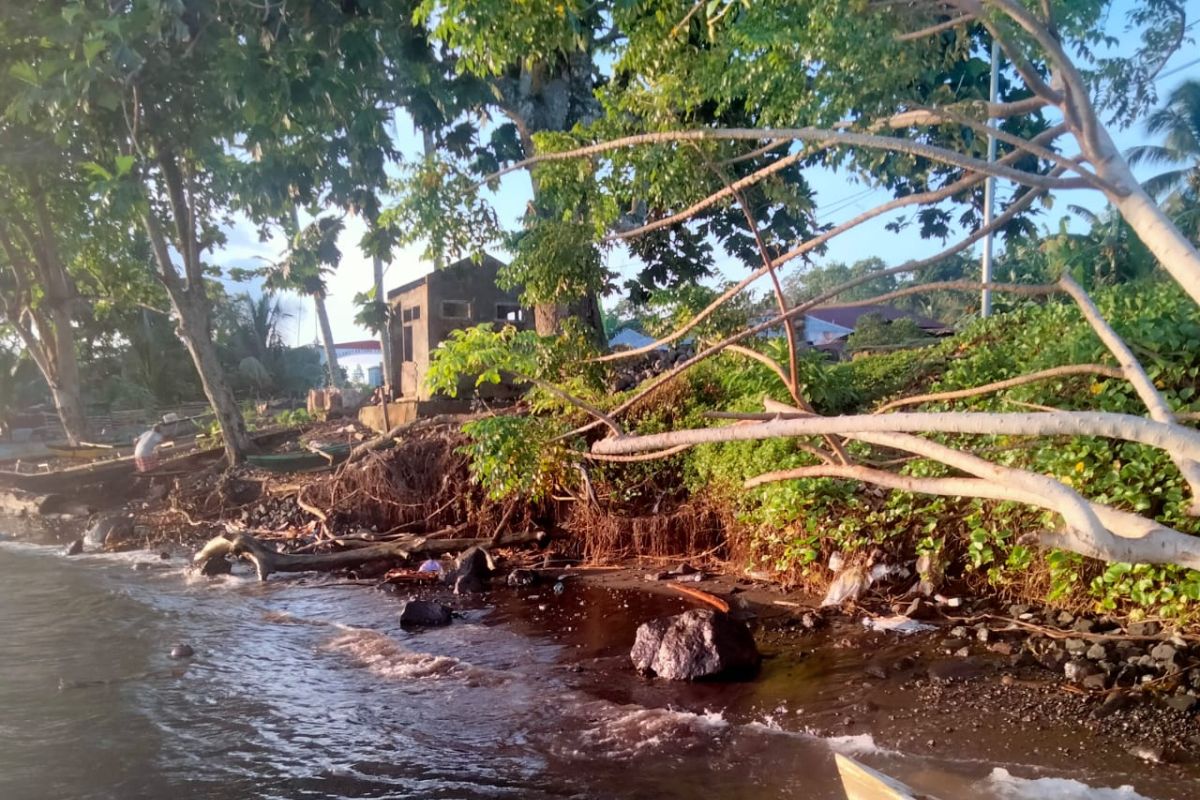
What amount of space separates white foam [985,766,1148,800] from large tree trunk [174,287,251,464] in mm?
14164

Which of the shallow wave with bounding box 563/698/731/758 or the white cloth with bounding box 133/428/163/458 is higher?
the white cloth with bounding box 133/428/163/458

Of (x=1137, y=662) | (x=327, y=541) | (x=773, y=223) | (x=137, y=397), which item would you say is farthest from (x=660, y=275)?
(x=137, y=397)

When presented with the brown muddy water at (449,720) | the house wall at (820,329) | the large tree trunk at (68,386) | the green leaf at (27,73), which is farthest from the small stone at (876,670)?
the house wall at (820,329)

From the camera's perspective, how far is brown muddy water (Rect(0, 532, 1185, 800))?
4.35 metres

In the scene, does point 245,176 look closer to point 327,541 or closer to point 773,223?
point 327,541

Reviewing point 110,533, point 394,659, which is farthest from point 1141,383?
point 110,533

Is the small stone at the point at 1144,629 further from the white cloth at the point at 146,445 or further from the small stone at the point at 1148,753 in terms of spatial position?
the white cloth at the point at 146,445

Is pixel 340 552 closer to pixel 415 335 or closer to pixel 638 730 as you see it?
pixel 638 730

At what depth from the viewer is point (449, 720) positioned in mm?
5457

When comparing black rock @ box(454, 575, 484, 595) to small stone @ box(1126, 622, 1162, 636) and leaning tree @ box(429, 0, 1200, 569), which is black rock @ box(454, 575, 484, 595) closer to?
leaning tree @ box(429, 0, 1200, 569)

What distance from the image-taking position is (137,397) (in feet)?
93.2

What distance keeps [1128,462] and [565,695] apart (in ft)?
13.9

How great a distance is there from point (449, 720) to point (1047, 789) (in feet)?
11.9

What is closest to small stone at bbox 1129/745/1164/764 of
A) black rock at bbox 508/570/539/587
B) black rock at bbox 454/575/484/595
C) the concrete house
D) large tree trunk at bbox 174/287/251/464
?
black rock at bbox 508/570/539/587
